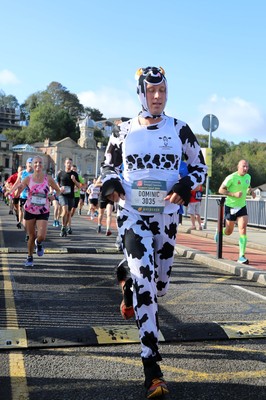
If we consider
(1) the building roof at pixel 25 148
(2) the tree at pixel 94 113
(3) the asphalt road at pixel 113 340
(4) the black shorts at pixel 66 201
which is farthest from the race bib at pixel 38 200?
(2) the tree at pixel 94 113

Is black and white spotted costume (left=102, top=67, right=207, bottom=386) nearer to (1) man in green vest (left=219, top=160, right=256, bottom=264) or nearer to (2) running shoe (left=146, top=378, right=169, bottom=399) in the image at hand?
(2) running shoe (left=146, top=378, right=169, bottom=399)

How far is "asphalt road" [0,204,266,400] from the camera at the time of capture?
11.5ft

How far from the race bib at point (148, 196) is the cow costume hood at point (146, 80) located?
0.53m

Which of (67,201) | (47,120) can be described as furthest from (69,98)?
(67,201)

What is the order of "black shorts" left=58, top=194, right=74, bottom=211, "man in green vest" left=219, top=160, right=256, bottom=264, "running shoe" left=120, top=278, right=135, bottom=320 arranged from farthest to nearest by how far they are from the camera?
1. "black shorts" left=58, top=194, right=74, bottom=211
2. "man in green vest" left=219, top=160, right=256, bottom=264
3. "running shoe" left=120, top=278, right=135, bottom=320

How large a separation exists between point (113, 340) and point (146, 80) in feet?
7.14

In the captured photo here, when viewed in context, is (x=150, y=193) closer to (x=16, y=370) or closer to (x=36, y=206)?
(x=16, y=370)

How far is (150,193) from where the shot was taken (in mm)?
3742

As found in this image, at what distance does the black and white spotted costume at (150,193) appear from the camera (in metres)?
3.65

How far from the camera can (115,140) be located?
4.07 metres

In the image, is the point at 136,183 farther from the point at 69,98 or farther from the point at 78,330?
the point at 69,98

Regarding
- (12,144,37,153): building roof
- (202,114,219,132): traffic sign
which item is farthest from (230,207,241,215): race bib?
(12,144,37,153): building roof

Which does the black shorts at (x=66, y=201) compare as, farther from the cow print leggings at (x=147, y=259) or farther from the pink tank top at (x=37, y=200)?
the cow print leggings at (x=147, y=259)

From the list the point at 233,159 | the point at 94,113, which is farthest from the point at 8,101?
the point at 233,159
